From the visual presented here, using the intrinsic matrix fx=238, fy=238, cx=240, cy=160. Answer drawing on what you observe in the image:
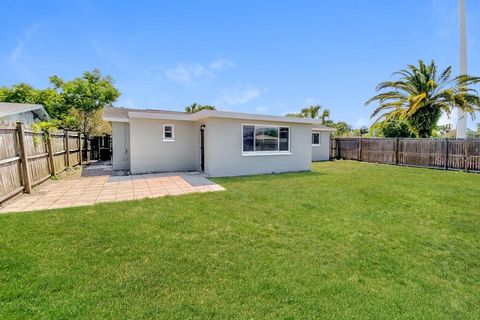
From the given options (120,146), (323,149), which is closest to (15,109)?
(120,146)

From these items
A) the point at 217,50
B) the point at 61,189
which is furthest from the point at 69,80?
the point at 61,189

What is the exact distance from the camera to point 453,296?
274 centimetres

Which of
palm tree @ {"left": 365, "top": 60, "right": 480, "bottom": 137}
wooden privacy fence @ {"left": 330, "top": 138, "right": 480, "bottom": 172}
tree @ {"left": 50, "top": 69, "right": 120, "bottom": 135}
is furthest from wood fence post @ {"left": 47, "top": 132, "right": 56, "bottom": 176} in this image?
palm tree @ {"left": 365, "top": 60, "right": 480, "bottom": 137}

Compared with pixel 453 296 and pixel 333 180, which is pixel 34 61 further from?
pixel 453 296

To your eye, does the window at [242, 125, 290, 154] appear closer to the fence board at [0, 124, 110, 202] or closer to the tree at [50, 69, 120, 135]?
the fence board at [0, 124, 110, 202]

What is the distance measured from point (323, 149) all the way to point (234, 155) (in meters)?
10.8

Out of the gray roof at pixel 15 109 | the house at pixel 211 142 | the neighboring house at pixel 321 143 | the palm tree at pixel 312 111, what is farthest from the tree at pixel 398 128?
the gray roof at pixel 15 109

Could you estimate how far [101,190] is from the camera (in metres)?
7.24

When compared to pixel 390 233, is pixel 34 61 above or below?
above

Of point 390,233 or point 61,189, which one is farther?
point 61,189

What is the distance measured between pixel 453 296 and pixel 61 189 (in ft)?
30.4

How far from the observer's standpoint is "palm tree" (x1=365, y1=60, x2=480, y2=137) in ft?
47.5

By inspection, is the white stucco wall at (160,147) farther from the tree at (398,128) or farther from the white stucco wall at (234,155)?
the tree at (398,128)

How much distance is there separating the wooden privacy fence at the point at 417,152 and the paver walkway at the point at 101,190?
12.9 metres
